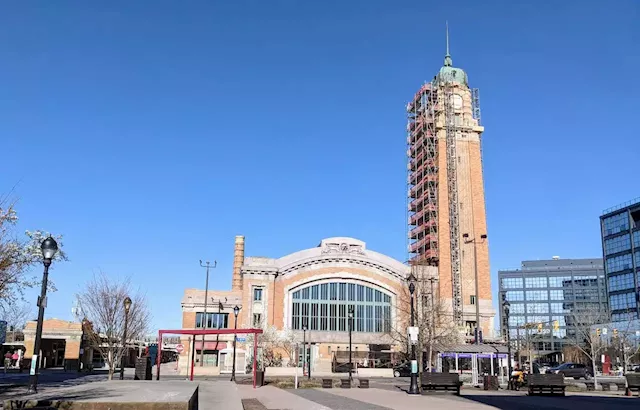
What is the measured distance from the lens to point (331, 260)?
3076 inches

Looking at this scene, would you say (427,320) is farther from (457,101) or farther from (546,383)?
(457,101)

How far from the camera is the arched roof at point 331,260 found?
75.9 metres

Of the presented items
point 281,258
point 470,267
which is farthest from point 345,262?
point 470,267

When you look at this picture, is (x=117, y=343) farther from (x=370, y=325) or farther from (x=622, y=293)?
(x=622, y=293)

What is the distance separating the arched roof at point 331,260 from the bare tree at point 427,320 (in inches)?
145

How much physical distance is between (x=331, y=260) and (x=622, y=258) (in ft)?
208

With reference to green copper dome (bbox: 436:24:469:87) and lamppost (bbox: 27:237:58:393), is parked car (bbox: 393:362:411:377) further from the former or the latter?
green copper dome (bbox: 436:24:469:87)

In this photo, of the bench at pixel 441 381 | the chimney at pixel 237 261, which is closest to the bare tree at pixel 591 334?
the bench at pixel 441 381

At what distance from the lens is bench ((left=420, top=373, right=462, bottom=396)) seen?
Result: 3039 cm

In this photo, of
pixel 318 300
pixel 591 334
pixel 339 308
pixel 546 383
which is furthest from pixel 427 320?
pixel 546 383

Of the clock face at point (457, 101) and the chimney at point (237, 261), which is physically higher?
the clock face at point (457, 101)

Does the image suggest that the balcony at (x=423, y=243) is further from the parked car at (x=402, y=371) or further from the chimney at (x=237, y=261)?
the parked car at (x=402, y=371)

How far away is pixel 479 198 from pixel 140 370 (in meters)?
68.2

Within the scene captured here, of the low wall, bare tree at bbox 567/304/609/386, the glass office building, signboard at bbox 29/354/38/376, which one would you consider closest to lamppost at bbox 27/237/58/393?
signboard at bbox 29/354/38/376
